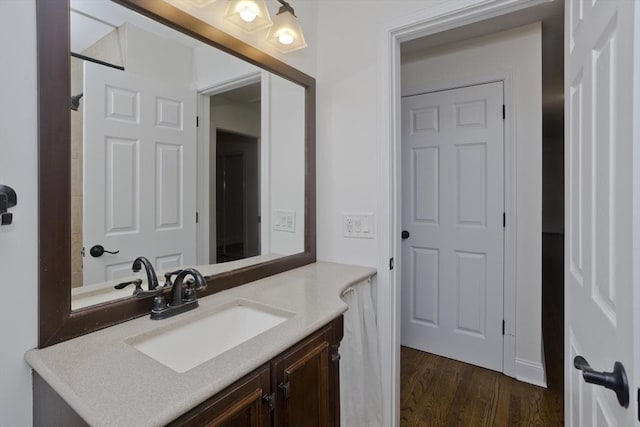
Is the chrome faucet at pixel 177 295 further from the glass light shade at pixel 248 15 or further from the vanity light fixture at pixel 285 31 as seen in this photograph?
the vanity light fixture at pixel 285 31

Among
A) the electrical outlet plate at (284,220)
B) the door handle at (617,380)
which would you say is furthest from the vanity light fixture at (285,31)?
the door handle at (617,380)

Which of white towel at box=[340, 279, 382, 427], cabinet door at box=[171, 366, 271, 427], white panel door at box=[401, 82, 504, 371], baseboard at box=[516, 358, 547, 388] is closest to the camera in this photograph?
cabinet door at box=[171, 366, 271, 427]

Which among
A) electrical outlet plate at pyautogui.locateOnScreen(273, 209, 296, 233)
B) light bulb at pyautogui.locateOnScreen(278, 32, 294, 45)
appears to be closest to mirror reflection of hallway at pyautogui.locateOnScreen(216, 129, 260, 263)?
electrical outlet plate at pyautogui.locateOnScreen(273, 209, 296, 233)

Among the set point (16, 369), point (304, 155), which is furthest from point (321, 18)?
point (16, 369)

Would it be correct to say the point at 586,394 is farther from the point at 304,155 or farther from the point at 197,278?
the point at 304,155

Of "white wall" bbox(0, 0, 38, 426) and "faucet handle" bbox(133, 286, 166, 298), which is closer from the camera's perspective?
"white wall" bbox(0, 0, 38, 426)

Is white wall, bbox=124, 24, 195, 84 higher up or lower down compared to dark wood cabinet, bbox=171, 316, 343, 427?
higher up

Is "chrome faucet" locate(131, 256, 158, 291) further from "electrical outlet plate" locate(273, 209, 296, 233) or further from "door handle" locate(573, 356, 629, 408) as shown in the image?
"door handle" locate(573, 356, 629, 408)

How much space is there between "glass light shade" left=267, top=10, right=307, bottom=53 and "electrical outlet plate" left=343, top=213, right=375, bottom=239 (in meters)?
0.93

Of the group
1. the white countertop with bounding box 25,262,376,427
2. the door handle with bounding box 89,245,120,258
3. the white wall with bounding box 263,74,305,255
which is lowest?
the white countertop with bounding box 25,262,376,427

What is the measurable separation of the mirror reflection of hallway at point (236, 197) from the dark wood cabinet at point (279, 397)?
0.63m

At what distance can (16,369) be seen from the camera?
799 mm

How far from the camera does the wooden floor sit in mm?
1832

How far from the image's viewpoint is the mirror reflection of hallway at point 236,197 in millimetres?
1488
